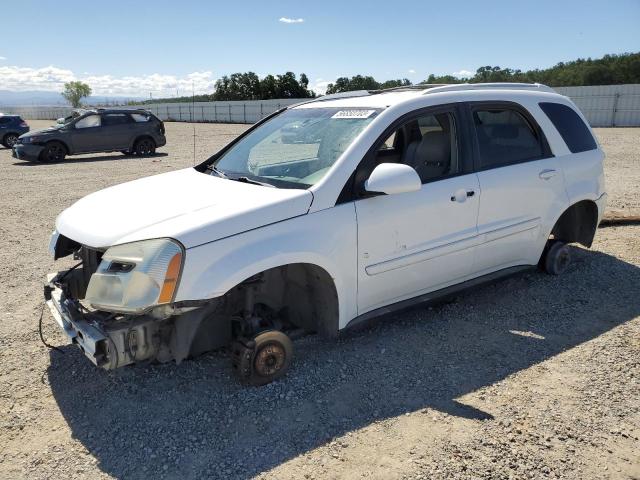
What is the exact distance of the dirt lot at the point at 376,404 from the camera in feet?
9.23

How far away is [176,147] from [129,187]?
19.9 metres

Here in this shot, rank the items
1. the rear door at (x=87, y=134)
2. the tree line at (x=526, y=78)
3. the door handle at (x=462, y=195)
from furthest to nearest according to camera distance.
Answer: the tree line at (x=526, y=78) → the rear door at (x=87, y=134) → the door handle at (x=462, y=195)

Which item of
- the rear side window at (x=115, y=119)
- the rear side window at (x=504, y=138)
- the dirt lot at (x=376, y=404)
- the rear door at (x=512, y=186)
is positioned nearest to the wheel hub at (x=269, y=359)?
the dirt lot at (x=376, y=404)

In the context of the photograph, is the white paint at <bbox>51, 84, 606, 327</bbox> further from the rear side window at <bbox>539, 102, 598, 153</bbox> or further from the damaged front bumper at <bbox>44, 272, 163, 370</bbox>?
the damaged front bumper at <bbox>44, 272, 163, 370</bbox>

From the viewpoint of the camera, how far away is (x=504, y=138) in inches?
182

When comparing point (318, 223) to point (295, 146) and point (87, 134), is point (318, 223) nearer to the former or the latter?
point (295, 146)

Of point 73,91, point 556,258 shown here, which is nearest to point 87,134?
point 556,258

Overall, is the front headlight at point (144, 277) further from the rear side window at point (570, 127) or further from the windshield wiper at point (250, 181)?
the rear side window at point (570, 127)

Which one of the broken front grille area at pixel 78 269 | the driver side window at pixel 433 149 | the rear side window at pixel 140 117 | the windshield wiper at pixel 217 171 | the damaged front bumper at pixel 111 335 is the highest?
the rear side window at pixel 140 117

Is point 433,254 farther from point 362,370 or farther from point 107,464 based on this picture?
point 107,464

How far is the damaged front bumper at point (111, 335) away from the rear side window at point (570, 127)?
157 inches

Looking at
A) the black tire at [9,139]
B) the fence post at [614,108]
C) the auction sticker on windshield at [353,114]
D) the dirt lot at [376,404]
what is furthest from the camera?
the fence post at [614,108]

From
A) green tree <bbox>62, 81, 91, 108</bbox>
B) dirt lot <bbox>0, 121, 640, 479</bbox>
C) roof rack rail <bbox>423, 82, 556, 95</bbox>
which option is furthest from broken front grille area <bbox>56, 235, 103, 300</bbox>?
green tree <bbox>62, 81, 91, 108</bbox>

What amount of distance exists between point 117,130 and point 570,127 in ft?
54.1
